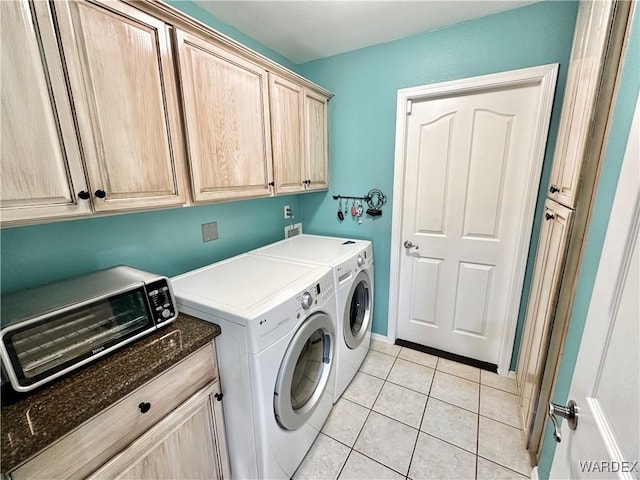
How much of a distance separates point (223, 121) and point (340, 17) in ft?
3.28

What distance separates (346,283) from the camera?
Result: 1.63 metres

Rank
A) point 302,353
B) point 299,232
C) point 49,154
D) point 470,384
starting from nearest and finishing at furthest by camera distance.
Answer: point 49,154 < point 302,353 < point 470,384 < point 299,232

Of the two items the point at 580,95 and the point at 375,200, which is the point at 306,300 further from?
the point at 580,95

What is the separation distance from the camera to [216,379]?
1.12 meters

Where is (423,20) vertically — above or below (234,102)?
above

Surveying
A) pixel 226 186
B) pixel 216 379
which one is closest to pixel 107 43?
pixel 226 186

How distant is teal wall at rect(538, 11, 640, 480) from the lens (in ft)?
2.51

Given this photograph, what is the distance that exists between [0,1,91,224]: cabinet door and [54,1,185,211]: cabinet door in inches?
1.7

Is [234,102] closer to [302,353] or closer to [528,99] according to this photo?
[302,353]

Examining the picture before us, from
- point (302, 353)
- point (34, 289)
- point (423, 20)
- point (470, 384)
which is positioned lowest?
point (470, 384)

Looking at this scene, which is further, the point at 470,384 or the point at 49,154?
the point at 470,384

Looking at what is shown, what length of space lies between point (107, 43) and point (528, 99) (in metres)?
2.12

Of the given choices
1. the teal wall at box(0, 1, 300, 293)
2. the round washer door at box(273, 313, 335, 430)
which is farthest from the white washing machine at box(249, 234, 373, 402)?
the teal wall at box(0, 1, 300, 293)

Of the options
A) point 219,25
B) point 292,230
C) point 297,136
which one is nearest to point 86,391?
point 297,136
